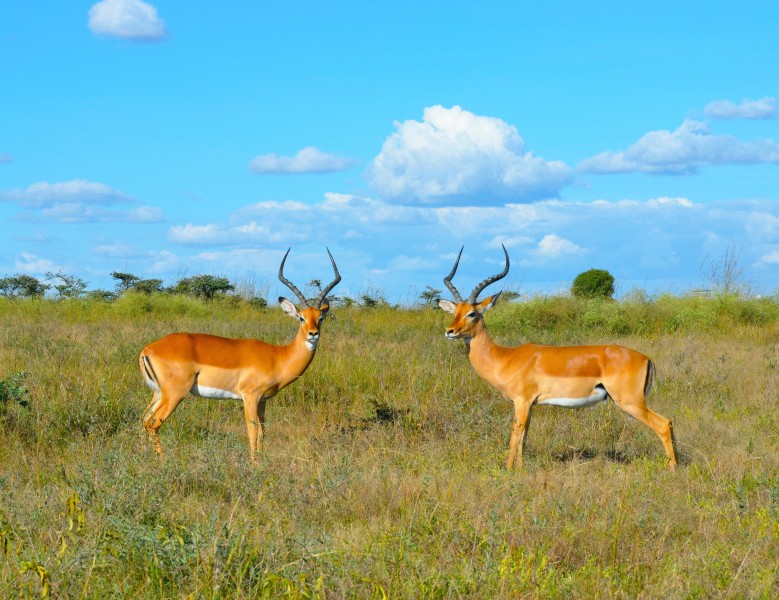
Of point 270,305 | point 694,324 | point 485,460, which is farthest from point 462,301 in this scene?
point 270,305

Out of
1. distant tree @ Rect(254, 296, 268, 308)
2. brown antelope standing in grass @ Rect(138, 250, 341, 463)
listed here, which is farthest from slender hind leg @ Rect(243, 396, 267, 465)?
distant tree @ Rect(254, 296, 268, 308)

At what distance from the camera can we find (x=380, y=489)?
5941 millimetres

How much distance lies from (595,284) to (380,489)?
1683 cm

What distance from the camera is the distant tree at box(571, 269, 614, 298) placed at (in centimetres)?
2169

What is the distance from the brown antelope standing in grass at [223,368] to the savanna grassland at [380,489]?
0.36 m

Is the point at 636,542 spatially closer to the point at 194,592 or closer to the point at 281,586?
the point at 281,586

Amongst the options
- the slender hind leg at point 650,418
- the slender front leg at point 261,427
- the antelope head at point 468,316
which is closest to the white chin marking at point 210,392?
the slender front leg at point 261,427

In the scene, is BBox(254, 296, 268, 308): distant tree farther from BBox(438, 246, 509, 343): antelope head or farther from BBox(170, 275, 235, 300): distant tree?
BBox(438, 246, 509, 343): antelope head

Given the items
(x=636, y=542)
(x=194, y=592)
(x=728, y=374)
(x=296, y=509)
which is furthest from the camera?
(x=728, y=374)

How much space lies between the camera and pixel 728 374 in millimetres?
11859

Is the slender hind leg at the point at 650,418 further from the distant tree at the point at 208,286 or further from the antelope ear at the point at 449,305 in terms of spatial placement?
the distant tree at the point at 208,286

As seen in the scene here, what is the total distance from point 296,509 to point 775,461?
435 cm

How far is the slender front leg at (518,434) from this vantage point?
7438mm

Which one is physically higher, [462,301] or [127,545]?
[462,301]
